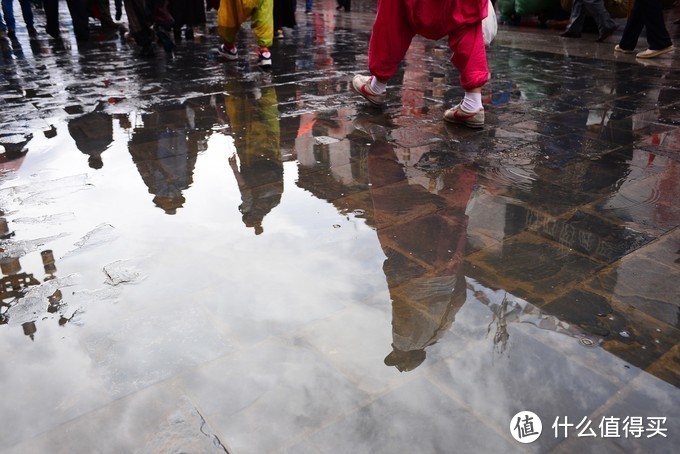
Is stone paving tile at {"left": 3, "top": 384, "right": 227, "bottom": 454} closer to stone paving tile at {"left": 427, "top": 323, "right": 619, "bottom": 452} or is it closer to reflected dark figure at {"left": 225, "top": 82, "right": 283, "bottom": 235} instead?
stone paving tile at {"left": 427, "top": 323, "right": 619, "bottom": 452}

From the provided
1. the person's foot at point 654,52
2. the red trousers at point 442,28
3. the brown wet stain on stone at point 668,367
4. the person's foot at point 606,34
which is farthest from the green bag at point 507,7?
the brown wet stain on stone at point 668,367

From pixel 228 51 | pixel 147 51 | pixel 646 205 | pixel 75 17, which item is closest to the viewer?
pixel 646 205

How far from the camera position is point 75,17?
917cm

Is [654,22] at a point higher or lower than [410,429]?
higher

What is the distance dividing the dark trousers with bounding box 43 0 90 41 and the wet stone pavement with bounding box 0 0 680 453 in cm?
504

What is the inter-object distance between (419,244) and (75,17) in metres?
8.63

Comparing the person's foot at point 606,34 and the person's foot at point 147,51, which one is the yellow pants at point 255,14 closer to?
the person's foot at point 147,51

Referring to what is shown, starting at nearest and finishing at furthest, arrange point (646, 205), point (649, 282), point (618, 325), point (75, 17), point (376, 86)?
point (618, 325), point (649, 282), point (646, 205), point (376, 86), point (75, 17)

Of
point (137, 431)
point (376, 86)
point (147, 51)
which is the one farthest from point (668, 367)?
point (147, 51)

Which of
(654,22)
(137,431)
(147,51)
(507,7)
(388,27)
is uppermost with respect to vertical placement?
(388,27)

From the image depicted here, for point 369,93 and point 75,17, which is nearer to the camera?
point 369,93

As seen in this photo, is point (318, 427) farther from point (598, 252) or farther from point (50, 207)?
point (50, 207)

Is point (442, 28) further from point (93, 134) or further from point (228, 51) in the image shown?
point (228, 51)

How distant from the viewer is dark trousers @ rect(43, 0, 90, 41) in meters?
9.10
